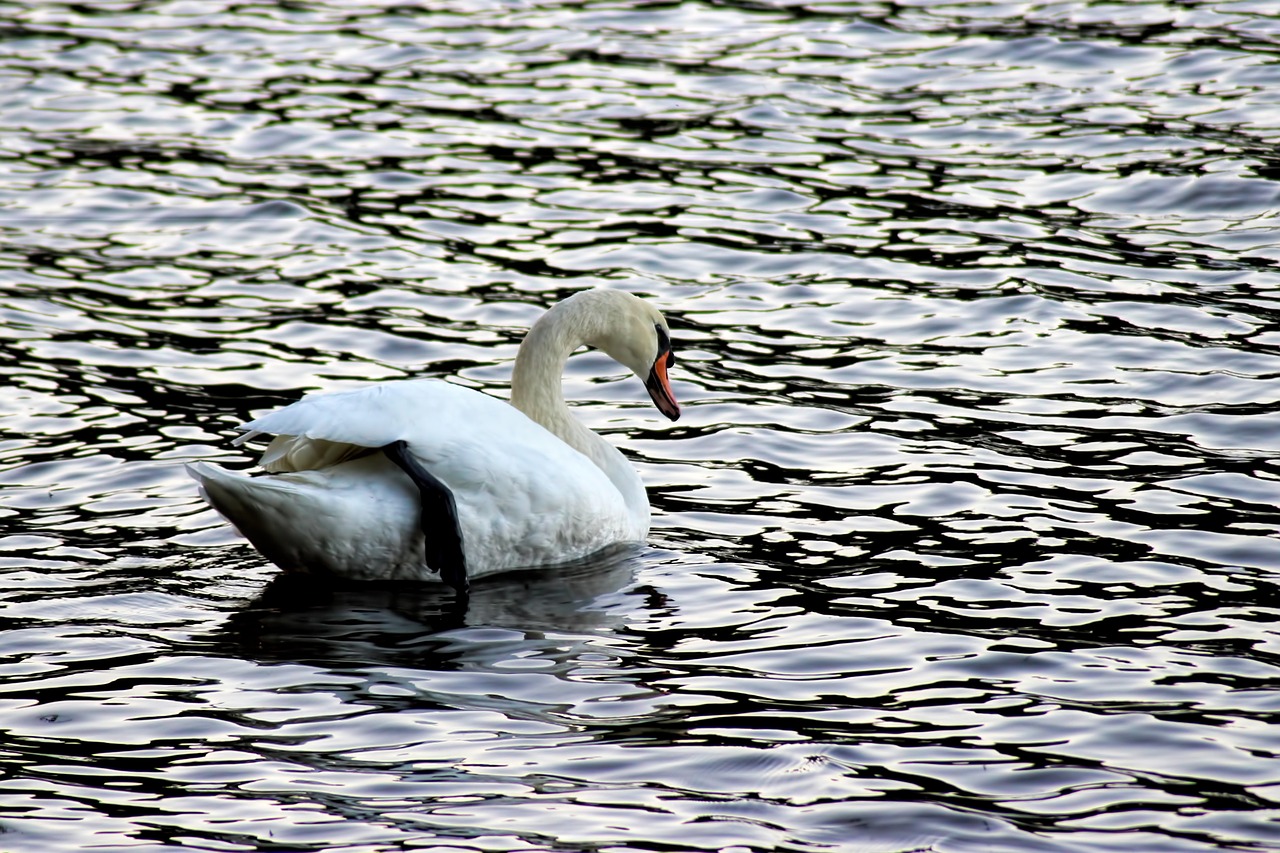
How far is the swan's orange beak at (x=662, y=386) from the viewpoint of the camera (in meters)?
8.30

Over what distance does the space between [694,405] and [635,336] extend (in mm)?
1389

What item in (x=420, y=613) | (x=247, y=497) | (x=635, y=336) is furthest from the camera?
(x=635, y=336)

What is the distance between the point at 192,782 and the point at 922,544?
3314 millimetres

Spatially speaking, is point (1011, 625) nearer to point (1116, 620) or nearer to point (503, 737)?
point (1116, 620)

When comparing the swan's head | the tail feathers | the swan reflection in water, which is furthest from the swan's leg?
the swan's head

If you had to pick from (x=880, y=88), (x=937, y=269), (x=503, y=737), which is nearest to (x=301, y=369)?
(x=937, y=269)

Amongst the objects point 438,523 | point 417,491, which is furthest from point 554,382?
point 438,523

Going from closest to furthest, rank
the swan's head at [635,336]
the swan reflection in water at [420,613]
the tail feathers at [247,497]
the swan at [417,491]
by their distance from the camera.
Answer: the swan reflection in water at [420,613], the tail feathers at [247,497], the swan at [417,491], the swan's head at [635,336]

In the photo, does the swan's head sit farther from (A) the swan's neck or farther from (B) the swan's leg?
(B) the swan's leg

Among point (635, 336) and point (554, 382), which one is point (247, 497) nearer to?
point (554, 382)

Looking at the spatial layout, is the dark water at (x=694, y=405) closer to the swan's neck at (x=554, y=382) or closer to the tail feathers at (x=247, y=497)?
the tail feathers at (x=247, y=497)

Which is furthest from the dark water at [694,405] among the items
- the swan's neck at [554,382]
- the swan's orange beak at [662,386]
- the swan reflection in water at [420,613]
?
the swan's neck at [554,382]

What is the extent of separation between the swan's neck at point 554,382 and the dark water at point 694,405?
498 millimetres

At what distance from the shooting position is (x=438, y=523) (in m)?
6.89
